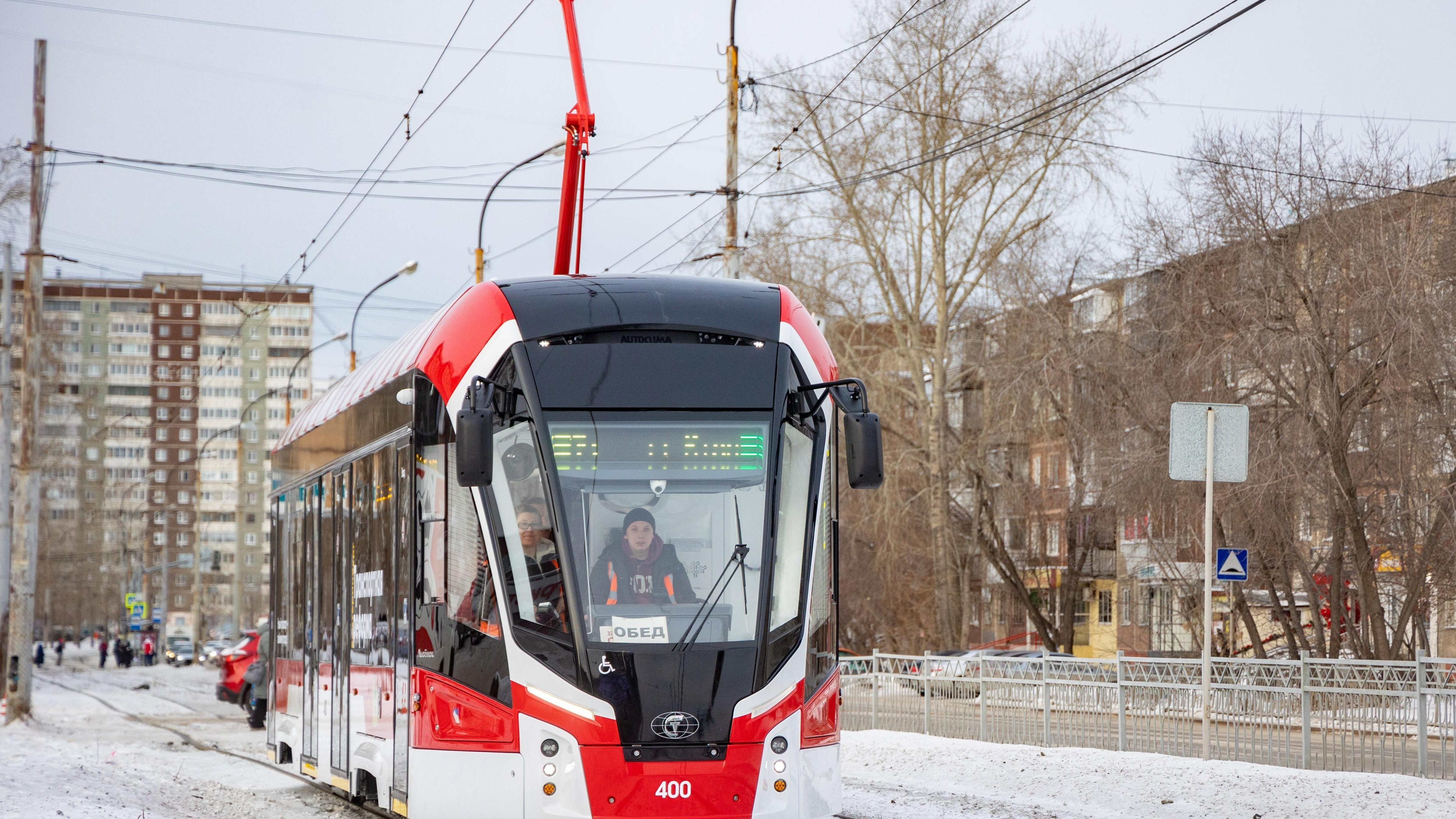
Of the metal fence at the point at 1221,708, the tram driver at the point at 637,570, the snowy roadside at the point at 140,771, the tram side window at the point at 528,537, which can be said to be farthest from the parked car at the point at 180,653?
the tram driver at the point at 637,570

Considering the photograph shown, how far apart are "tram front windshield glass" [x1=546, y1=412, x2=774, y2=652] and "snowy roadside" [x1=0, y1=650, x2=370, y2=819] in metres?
5.64

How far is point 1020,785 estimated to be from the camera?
49.5ft

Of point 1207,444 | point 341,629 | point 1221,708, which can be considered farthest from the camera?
point 1221,708

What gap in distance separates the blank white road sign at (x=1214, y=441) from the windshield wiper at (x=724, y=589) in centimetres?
789

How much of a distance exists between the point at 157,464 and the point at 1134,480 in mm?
111756

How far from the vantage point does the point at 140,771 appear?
17.8 m

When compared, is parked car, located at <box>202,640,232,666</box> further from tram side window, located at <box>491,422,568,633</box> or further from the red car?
tram side window, located at <box>491,422,568,633</box>

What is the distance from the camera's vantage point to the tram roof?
899 centimetres

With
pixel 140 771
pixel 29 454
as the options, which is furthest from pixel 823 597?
pixel 29 454

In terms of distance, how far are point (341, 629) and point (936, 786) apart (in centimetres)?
635

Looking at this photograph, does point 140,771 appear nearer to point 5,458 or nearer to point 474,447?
point 474,447

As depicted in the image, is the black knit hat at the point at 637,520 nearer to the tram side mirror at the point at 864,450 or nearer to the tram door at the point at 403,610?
the tram side mirror at the point at 864,450

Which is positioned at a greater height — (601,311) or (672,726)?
(601,311)

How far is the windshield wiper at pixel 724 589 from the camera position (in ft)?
27.2
